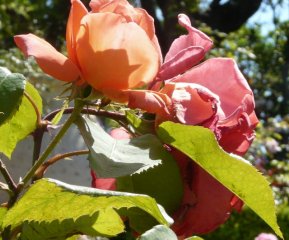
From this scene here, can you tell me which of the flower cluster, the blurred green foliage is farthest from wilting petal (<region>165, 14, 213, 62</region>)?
the blurred green foliage

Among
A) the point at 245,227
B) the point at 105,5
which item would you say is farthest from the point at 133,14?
the point at 245,227

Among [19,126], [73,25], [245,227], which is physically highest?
[73,25]

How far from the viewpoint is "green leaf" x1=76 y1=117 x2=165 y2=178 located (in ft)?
1.44

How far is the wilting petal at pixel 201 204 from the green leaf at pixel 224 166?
0.8 inches

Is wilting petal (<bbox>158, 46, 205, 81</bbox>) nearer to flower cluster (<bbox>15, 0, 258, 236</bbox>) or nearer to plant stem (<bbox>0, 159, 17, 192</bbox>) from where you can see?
flower cluster (<bbox>15, 0, 258, 236</bbox>)

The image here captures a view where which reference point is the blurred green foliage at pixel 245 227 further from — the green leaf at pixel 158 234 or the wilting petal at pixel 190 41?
the green leaf at pixel 158 234

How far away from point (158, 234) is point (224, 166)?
0.26 ft

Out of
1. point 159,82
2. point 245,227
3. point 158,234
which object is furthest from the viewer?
point 245,227

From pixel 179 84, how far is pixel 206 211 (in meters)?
0.08

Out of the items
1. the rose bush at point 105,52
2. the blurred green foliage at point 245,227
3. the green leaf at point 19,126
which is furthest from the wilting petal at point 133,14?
the blurred green foliage at point 245,227

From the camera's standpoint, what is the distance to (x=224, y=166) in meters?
0.46

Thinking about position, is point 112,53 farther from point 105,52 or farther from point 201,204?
point 201,204

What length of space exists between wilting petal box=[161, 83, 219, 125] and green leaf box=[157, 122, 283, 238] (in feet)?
0.04

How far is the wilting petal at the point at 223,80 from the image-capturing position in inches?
19.9
